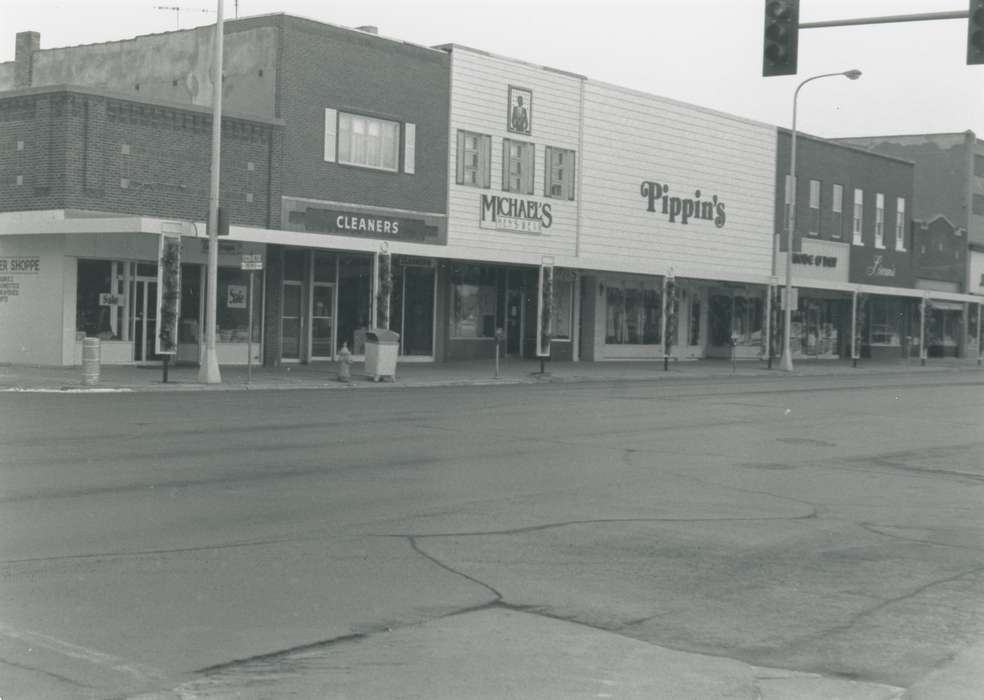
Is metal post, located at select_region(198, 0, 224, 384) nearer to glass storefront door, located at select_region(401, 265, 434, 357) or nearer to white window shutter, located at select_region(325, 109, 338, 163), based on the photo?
white window shutter, located at select_region(325, 109, 338, 163)

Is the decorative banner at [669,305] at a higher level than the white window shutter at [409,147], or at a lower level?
lower

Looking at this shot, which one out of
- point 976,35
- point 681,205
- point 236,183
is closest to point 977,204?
point 681,205

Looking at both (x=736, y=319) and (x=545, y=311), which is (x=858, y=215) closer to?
(x=736, y=319)

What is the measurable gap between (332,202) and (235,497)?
77.6ft

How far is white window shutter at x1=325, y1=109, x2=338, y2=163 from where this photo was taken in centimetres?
3381

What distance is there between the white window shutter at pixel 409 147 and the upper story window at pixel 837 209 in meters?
25.3

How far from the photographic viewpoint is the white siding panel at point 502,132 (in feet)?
124

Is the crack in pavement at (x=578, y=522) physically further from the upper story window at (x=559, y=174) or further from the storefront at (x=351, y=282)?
the upper story window at (x=559, y=174)

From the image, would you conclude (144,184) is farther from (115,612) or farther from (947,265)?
(947,265)

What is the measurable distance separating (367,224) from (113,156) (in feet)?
25.9

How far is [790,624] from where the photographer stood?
286 inches

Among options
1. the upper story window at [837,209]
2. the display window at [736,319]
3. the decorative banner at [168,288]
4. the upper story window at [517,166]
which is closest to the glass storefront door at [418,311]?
the upper story window at [517,166]

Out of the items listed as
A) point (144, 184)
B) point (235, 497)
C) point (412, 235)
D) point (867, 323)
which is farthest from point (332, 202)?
point (867, 323)

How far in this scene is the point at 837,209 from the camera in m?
55.5
